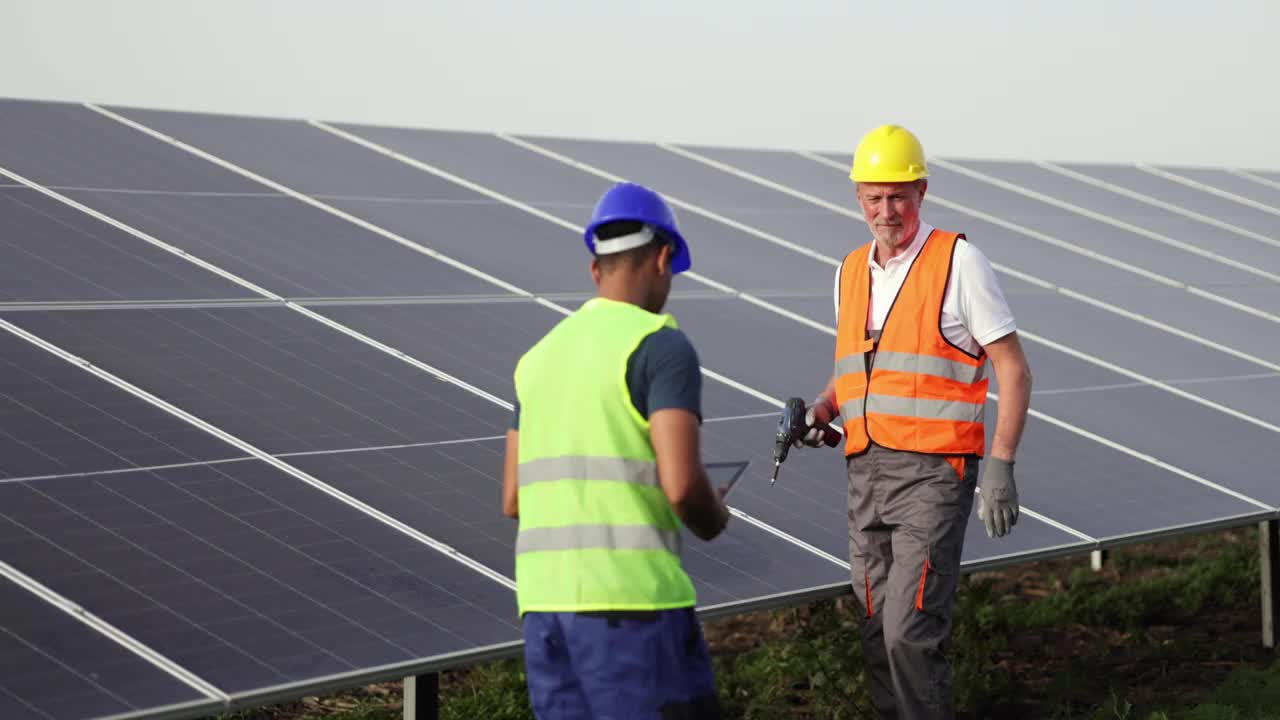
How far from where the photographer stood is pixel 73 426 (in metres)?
6.52

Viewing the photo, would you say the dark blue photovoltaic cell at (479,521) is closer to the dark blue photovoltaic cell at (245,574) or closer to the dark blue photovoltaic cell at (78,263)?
the dark blue photovoltaic cell at (245,574)

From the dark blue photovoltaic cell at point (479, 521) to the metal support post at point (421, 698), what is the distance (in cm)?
52

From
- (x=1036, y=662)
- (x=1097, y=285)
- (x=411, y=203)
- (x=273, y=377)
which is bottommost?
(x=1036, y=662)

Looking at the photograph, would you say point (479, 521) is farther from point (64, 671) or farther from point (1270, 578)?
point (1270, 578)

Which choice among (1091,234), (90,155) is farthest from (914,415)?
(1091,234)

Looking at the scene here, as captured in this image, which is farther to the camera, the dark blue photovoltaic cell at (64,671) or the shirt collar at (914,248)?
the shirt collar at (914,248)

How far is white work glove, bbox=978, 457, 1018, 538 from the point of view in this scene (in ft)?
20.5

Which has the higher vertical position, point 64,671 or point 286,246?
point 286,246

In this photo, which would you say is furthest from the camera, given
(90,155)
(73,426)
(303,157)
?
(303,157)

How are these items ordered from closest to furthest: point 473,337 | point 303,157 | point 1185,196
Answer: point 473,337 < point 303,157 < point 1185,196

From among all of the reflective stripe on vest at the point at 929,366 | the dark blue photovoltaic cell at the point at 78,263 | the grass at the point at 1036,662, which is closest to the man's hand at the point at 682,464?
the reflective stripe on vest at the point at 929,366

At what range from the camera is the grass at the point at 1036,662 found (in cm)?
844

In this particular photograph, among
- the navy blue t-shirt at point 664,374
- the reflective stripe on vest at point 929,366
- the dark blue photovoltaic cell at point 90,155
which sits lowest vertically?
the reflective stripe on vest at point 929,366

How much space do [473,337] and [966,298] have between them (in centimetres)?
306
